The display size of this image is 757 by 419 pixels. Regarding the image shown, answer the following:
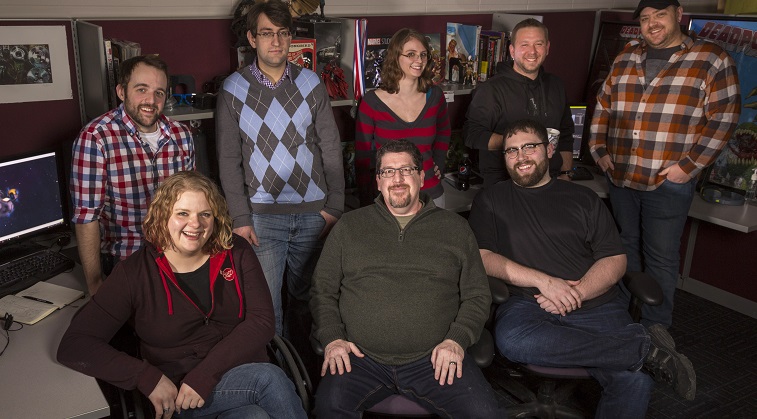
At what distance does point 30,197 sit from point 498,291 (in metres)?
1.86

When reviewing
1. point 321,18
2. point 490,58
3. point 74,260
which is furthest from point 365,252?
point 490,58

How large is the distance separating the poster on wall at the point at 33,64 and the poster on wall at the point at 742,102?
351cm

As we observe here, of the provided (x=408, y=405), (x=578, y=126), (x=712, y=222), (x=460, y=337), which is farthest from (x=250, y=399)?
(x=578, y=126)

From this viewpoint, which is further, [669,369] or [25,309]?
[669,369]

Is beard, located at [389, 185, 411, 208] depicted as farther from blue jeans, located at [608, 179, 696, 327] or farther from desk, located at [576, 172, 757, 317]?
desk, located at [576, 172, 757, 317]

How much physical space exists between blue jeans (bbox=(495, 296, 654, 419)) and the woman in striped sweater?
3.13 feet

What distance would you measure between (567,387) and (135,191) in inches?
76.3

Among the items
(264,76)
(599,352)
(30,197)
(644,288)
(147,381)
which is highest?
(264,76)

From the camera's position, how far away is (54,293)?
8.66 ft

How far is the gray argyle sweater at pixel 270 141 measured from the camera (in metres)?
3.00

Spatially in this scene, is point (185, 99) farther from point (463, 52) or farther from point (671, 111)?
point (671, 111)

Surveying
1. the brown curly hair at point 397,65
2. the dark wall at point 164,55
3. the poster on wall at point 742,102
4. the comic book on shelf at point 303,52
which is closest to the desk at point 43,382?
the dark wall at point 164,55

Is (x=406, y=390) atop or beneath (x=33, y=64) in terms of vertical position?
beneath

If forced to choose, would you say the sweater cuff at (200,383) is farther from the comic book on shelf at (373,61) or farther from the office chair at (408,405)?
the comic book on shelf at (373,61)
